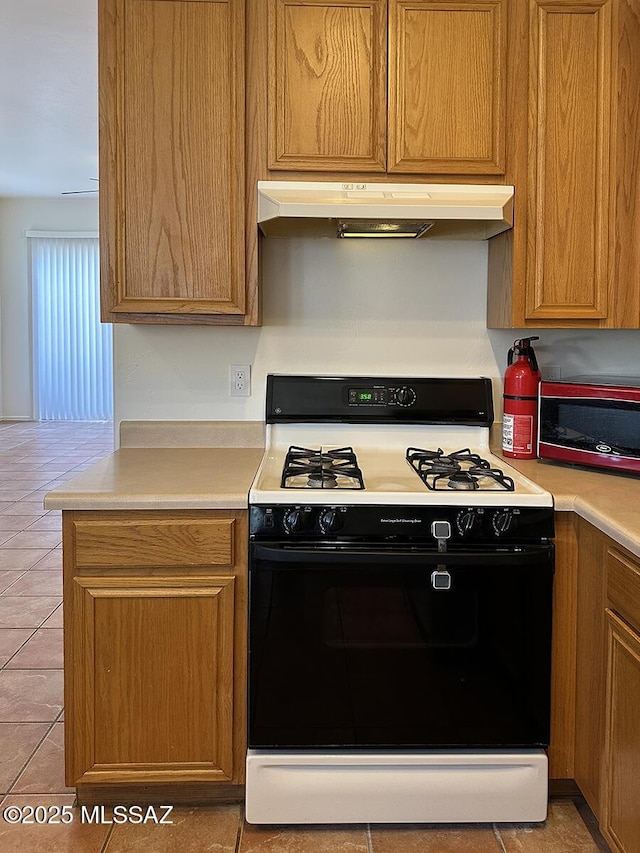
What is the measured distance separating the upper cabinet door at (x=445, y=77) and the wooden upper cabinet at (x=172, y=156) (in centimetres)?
44

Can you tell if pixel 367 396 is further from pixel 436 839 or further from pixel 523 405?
pixel 436 839

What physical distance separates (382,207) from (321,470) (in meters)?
0.73

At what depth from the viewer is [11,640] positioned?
291 centimetres

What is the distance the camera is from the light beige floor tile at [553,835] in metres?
1.73

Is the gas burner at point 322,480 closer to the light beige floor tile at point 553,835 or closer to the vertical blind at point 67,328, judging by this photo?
the light beige floor tile at point 553,835

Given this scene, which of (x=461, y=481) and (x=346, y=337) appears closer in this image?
(x=461, y=481)

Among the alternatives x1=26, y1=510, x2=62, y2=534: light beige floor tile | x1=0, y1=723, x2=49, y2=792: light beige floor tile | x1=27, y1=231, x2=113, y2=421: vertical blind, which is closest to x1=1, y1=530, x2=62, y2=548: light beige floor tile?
x1=26, y1=510, x2=62, y2=534: light beige floor tile

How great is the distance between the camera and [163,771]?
71.1 inches

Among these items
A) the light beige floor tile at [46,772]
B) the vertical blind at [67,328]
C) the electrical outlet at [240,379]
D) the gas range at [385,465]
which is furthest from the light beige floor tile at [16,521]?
the vertical blind at [67,328]

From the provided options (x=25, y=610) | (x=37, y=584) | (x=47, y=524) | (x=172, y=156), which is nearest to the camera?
(x=172, y=156)

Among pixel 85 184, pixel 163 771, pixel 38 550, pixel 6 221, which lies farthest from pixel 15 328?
pixel 163 771

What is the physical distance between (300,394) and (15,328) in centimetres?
780

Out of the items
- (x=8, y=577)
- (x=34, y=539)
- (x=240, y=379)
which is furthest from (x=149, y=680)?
(x=34, y=539)

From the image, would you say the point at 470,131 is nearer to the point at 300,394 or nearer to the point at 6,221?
the point at 300,394
